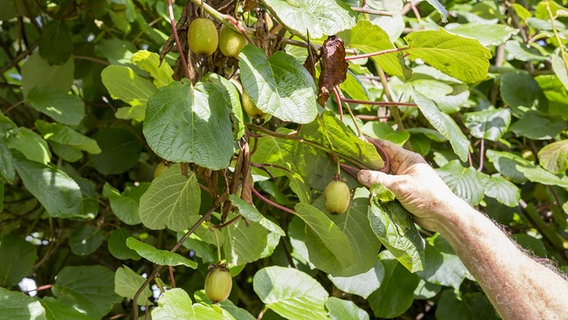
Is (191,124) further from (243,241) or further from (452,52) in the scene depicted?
(452,52)

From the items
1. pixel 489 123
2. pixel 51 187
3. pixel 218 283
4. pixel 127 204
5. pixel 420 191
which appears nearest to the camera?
pixel 218 283

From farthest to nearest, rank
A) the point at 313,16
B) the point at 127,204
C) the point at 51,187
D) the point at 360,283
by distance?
the point at 360,283 < the point at 127,204 < the point at 51,187 < the point at 313,16

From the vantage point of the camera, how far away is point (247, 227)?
137cm

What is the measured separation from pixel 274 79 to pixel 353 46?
0.87ft

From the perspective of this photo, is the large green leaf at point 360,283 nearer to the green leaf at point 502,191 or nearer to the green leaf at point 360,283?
the green leaf at point 360,283

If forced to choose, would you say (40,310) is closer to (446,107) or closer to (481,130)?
(446,107)

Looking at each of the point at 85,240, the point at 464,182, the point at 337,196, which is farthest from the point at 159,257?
the point at 464,182

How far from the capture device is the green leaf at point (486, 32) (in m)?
1.80

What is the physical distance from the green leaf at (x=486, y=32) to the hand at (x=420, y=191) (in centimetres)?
54

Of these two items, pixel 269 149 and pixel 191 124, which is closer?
pixel 191 124

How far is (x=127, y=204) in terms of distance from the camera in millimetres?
1636

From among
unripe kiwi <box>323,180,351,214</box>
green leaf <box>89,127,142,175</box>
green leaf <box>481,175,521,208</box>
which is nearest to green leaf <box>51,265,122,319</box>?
green leaf <box>89,127,142,175</box>

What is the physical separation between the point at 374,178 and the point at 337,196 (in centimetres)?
9

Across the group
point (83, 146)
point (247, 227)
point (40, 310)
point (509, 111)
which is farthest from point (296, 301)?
point (509, 111)
